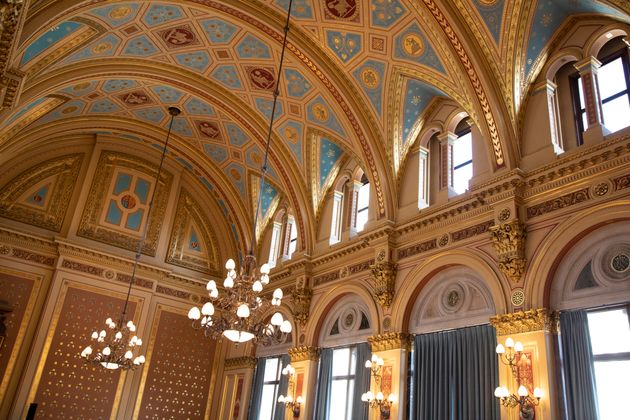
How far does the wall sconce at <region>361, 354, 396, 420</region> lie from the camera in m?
10.5

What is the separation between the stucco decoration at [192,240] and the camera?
17.6 meters

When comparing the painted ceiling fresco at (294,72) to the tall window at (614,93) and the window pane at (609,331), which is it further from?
the window pane at (609,331)

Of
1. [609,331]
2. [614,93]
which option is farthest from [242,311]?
[614,93]

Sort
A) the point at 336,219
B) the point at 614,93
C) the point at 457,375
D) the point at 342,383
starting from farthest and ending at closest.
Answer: the point at 336,219 < the point at 342,383 < the point at 457,375 < the point at 614,93

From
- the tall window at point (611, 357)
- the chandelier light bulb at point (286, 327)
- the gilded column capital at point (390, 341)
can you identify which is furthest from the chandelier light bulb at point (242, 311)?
the tall window at point (611, 357)

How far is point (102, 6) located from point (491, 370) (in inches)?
396

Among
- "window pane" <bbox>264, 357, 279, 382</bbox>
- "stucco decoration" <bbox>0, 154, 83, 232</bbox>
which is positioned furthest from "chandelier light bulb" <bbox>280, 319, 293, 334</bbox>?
"stucco decoration" <bbox>0, 154, 83, 232</bbox>

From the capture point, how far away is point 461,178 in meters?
11.4

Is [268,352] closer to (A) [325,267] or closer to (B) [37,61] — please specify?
(A) [325,267]

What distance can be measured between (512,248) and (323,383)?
595 cm

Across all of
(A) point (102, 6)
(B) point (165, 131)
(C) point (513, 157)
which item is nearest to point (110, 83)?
(B) point (165, 131)

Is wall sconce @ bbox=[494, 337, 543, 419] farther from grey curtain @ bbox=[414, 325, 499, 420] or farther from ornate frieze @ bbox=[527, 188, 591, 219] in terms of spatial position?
ornate frieze @ bbox=[527, 188, 591, 219]

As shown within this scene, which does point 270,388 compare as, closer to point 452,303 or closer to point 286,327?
point 452,303

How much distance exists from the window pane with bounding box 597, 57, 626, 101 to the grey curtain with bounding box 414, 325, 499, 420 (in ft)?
15.3
